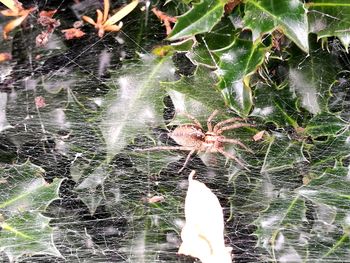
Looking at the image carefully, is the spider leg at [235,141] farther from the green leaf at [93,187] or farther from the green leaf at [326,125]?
the green leaf at [93,187]

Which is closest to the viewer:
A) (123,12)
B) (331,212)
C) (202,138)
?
(331,212)

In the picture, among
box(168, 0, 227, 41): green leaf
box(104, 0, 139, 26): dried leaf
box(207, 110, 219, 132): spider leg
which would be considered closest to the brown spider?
box(207, 110, 219, 132): spider leg

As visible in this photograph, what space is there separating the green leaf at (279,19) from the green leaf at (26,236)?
0.58 m

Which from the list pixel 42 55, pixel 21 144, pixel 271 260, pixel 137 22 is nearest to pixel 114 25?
pixel 137 22

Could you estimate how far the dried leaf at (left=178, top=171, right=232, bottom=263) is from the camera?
104cm

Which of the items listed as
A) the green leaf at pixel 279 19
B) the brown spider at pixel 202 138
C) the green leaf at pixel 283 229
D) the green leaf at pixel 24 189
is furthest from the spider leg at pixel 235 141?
the green leaf at pixel 24 189

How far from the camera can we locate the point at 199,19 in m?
0.96

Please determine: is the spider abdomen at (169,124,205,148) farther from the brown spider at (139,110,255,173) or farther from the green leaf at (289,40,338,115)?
the green leaf at (289,40,338,115)

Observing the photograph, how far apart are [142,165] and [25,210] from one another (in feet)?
0.89

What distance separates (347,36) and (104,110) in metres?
0.53

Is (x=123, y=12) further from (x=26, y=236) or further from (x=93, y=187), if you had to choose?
(x=26, y=236)

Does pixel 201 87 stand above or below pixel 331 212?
above

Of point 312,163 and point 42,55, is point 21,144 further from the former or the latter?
point 312,163

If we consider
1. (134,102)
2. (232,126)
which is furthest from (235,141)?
(134,102)
